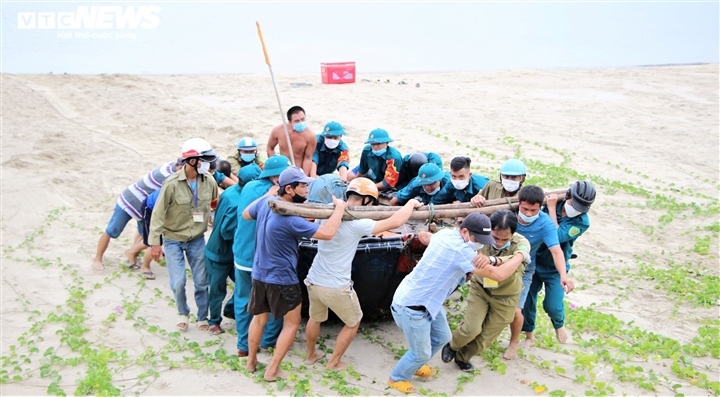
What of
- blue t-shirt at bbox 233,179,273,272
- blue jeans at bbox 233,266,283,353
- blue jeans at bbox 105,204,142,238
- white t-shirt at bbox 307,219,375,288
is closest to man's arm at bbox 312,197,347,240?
white t-shirt at bbox 307,219,375,288

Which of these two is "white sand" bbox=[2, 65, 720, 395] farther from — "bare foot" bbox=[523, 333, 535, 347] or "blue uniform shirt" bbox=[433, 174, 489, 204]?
"blue uniform shirt" bbox=[433, 174, 489, 204]

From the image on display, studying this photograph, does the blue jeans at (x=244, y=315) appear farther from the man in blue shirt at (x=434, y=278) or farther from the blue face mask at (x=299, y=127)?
the blue face mask at (x=299, y=127)

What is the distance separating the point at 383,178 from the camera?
8531mm

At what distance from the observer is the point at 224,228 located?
627 cm

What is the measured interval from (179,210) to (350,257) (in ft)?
6.43

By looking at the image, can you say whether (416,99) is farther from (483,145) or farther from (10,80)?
(10,80)

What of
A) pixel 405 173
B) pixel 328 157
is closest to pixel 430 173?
pixel 405 173

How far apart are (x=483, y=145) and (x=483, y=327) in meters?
8.68

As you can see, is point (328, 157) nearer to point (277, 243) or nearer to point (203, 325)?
point (203, 325)

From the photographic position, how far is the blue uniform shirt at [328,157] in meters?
9.03

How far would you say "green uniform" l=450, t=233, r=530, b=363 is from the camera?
559cm

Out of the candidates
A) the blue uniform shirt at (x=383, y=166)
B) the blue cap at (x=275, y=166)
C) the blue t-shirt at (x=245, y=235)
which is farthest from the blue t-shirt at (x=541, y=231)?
the blue uniform shirt at (x=383, y=166)

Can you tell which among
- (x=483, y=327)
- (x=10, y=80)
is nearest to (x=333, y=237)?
(x=483, y=327)

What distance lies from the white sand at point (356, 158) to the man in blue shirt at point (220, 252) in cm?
28
